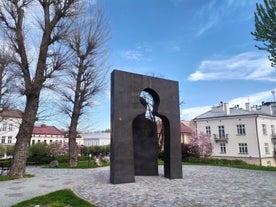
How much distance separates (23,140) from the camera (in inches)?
463

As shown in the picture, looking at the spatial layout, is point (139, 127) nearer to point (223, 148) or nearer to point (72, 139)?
point (72, 139)

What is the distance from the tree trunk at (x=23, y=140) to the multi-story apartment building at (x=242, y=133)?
28751 millimetres

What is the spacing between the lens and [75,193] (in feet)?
23.6

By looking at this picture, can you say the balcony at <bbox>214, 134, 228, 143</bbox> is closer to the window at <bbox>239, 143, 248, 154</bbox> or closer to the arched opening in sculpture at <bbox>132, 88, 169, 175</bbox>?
the window at <bbox>239, 143, 248, 154</bbox>

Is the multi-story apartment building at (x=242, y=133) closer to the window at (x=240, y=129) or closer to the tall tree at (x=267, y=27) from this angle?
the window at (x=240, y=129)

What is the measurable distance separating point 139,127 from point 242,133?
25844 mm

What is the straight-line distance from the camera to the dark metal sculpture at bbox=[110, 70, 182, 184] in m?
9.09

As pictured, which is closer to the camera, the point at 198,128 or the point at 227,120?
the point at 227,120

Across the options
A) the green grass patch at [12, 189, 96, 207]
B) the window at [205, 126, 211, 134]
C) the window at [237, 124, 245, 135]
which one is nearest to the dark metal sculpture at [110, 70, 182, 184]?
the green grass patch at [12, 189, 96, 207]

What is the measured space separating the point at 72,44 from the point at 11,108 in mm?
7630

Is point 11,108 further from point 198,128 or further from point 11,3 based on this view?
point 198,128

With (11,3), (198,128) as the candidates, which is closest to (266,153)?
(198,128)

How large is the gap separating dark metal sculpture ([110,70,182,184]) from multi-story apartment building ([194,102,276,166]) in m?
24.7

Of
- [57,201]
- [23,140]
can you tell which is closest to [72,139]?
[23,140]
